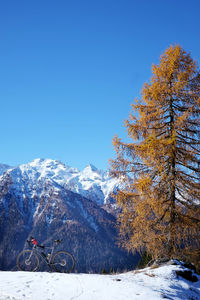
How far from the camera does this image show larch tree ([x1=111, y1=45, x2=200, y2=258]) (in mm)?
9719

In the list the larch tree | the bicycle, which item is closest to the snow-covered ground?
the bicycle

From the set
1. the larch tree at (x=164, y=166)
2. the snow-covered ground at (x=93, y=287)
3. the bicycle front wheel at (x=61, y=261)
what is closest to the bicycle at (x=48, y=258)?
the bicycle front wheel at (x=61, y=261)

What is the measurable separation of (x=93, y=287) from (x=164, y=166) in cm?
621

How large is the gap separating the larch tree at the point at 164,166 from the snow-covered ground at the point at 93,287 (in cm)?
345

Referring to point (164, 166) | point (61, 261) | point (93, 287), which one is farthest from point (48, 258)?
point (164, 166)

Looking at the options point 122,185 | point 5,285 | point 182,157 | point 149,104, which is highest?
point 149,104

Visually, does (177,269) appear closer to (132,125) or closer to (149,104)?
(132,125)

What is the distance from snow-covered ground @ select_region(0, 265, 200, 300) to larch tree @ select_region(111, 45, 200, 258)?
345cm

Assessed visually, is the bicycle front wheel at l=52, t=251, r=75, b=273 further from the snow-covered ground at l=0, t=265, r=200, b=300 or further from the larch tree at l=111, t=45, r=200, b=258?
the larch tree at l=111, t=45, r=200, b=258

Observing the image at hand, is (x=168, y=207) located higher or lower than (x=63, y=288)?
higher

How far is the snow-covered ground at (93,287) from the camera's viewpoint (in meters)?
4.87

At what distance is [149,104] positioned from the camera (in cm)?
1124

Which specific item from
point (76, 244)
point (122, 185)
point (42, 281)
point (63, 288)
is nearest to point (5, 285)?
point (42, 281)

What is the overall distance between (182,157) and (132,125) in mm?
2755
